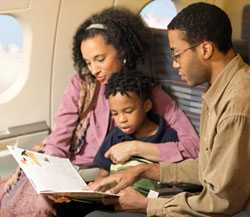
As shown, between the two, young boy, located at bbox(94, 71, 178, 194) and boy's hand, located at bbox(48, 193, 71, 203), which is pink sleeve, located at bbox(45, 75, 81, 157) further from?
boy's hand, located at bbox(48, 193, 71, 203)

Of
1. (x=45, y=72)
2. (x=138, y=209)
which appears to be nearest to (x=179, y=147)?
(x=138, y=209)

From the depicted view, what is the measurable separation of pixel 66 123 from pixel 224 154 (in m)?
0.93

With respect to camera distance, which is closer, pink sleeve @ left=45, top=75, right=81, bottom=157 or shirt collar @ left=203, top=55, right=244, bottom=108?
shirt collar @ left=203, top=55, right=244, bottom=108

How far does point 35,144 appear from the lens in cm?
261

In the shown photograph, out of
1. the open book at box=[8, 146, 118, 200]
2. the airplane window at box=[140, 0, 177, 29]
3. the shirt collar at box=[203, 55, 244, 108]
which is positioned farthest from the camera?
the airplane window at box=[140, 0, 177, 29]

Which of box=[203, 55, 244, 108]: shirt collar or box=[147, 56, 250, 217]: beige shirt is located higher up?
box=[203, 55, 244, 108]: shirt collar

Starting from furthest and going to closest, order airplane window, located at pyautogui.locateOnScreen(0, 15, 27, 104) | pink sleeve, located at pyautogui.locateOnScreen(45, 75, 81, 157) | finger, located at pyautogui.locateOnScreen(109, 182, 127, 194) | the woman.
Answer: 1. airplane window, located at pyautogui.locateOnScreen(0, 15, 27, 104)
2. pink sleeve, located at pyautogui.locateOnScreen(45, 75, 81, 157)
3. the woman
4. finger, located at pyautogui.locateOnScreen(109, 182, 127, 194)

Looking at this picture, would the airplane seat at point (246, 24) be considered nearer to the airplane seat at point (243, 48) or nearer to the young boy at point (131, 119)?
the airplane seat at point (243, 48)

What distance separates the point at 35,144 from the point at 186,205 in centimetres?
113

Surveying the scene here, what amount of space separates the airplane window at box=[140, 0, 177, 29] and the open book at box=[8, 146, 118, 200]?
Result: 1.04 meters

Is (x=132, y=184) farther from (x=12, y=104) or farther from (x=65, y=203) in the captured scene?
(x=12, y=104)

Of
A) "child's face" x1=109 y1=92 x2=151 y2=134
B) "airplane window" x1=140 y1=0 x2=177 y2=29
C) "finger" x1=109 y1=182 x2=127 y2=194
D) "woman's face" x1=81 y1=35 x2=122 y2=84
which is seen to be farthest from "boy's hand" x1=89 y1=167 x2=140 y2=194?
"airplane window" x1=140 y1=0 x2=177 y2=29

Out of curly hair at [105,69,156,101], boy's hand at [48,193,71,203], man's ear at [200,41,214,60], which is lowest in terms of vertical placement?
boy's hand at [48,193,71,203]

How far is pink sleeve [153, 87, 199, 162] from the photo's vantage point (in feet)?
6.95
